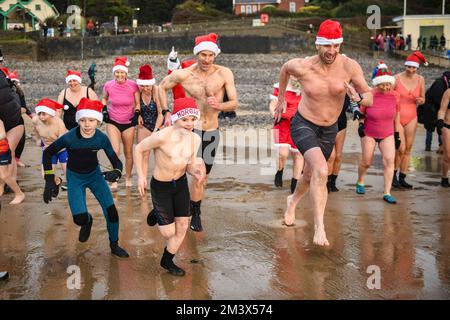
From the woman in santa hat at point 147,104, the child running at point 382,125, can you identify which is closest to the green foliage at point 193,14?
the woman in santa hat at point 147,104

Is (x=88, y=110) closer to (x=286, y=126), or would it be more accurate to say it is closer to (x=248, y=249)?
(x=248, y=249)

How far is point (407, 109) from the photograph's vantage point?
30.4 feet

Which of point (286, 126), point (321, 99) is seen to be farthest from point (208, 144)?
point (286, 126)

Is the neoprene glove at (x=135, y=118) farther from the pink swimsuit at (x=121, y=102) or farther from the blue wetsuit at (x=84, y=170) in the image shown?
the blue wetsuit at (x=84, y=170)

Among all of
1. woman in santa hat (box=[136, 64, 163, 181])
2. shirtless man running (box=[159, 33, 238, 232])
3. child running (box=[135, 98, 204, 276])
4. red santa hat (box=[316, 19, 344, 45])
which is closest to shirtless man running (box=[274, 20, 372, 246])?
red santa hat (box=[316, 19, 344, 45])

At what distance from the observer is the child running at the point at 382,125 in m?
8.34

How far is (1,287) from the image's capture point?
16.8 feet

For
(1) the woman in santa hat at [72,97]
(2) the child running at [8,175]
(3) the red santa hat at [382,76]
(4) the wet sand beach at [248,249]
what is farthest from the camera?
(1) the woman in santa hat at [72,97]

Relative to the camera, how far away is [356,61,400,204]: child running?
328 inches

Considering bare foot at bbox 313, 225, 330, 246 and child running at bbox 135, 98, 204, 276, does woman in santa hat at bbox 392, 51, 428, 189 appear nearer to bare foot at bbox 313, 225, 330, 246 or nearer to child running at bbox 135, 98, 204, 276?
bare foot at bbox 313, 225, 330, 246

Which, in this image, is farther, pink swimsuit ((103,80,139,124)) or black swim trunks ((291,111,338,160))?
pink swimsuit ((103,80,139,124))

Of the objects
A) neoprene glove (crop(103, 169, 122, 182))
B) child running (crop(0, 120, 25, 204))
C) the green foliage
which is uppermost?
the green foliage

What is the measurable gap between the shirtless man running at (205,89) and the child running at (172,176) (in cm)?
131

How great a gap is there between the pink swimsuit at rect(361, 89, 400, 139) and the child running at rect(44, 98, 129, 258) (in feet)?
13.1
